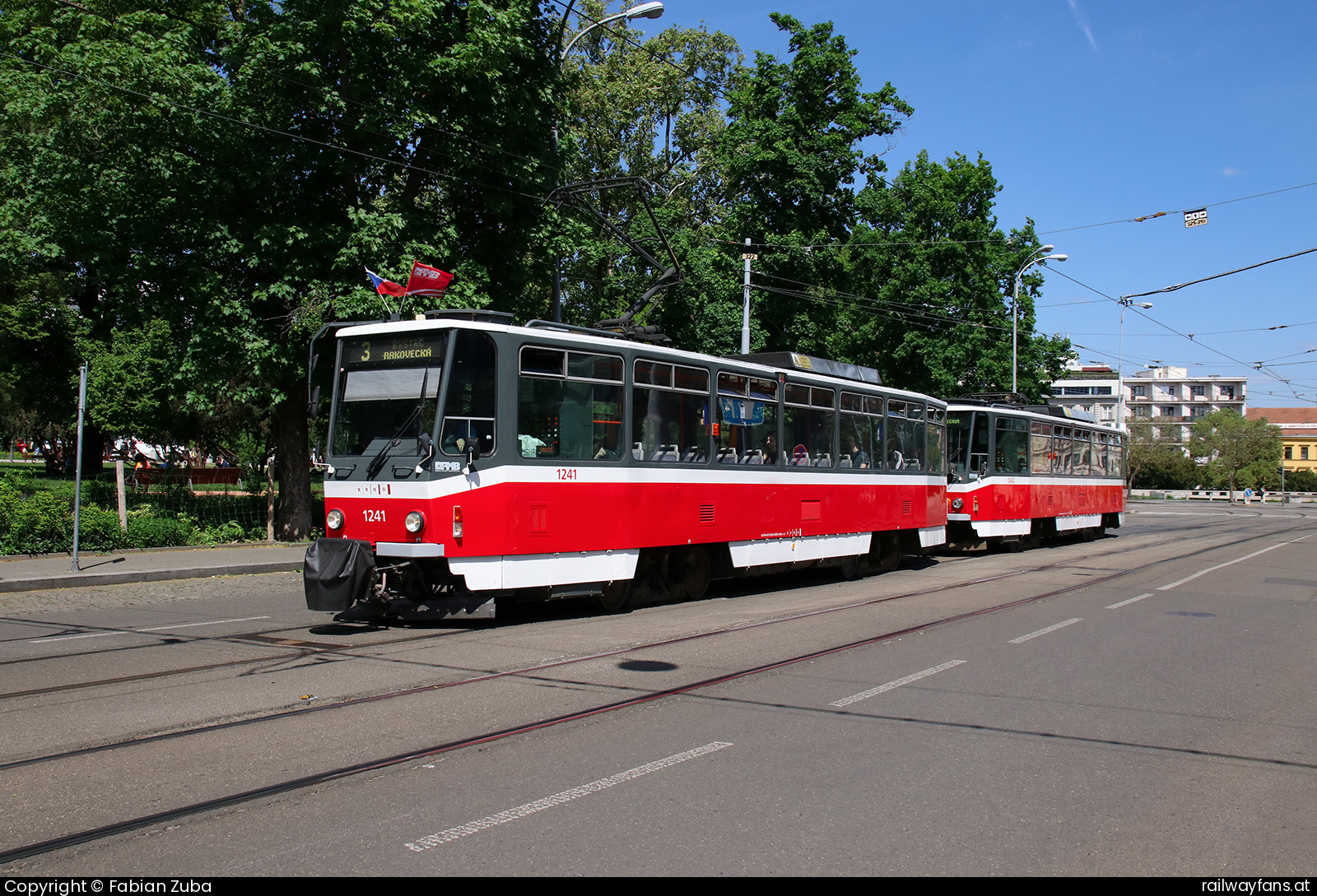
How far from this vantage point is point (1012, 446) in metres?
23.5

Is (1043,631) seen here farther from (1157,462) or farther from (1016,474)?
(1157,462)

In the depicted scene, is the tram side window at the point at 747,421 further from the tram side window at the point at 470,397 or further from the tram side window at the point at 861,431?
the tram side window at the point at 470,397

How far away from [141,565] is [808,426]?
11118mm

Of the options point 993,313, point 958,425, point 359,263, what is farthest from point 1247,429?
point 359,263

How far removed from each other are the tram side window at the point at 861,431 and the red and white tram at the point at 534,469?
2.12 meters

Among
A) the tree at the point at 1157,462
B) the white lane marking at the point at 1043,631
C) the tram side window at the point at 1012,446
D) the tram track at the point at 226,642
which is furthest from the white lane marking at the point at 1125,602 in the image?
the tree at the point at 1157,462

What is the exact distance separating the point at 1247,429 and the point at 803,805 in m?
111

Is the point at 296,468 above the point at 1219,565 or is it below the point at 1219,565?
above

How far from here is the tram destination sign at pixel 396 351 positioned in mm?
10281

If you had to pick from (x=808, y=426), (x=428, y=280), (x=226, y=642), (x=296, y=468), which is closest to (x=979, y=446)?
(x=808, y=426)

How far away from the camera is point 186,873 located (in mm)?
3932

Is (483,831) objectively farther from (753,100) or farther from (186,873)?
(753,100)

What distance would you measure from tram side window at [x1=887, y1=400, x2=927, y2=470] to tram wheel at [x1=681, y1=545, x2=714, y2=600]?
5835 millimetres

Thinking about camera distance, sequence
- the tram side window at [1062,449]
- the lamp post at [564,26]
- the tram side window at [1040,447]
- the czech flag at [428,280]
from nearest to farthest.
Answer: the czech flag at [428,280], the lamp post at [564,26], the tram side window at [1040,447], the tram side window at [1062,449]
